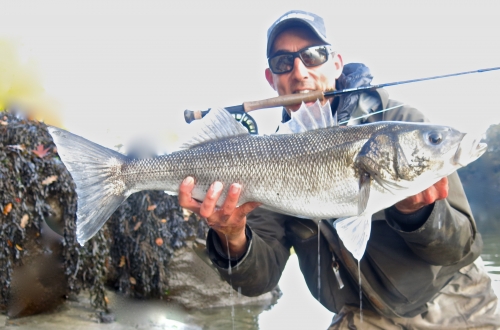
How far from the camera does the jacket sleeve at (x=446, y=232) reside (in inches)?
95.7

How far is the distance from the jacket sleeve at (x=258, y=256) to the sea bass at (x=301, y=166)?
609 mm

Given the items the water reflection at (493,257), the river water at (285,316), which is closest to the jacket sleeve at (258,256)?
the river water at (285,316)

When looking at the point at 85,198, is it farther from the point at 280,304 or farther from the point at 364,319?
the point at 280,304

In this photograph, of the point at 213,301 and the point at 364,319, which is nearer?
the point at 364,319

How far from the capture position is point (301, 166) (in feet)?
7.94

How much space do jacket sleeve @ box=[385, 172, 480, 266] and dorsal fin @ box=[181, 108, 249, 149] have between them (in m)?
1.01

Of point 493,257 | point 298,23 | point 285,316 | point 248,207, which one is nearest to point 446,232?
point 248,207

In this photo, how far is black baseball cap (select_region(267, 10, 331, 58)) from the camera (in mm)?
3709

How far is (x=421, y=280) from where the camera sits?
111 inches

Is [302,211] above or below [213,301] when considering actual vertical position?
above

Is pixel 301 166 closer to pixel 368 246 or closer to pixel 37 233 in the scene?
pixel 368 246

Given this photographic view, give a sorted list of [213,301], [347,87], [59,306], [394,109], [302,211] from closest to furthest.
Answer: [302,211]
[394,109]
[347,87]
[59,306]
[213,301]

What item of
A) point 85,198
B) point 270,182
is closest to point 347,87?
point 270,182

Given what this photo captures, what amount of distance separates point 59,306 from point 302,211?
14.6 feet
